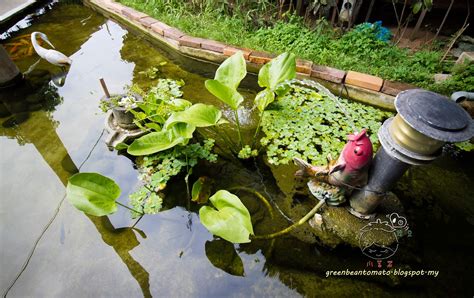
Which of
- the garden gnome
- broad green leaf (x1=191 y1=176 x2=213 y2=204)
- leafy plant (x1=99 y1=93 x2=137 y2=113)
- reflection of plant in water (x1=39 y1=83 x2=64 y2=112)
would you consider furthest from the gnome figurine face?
reflection of plant in water (x1=39 y1=83 x2=64 y2=112)

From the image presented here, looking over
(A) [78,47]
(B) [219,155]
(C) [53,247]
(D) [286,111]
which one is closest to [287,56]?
(D) [286,111]

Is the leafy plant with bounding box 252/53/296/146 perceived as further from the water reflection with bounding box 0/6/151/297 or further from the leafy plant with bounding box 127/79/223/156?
the water reflection with bounding box 0/6/151/297

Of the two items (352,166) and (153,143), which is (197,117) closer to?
(153,143)

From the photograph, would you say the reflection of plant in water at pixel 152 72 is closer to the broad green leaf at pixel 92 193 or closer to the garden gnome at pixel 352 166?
the broad green leaf at pixel 92 193

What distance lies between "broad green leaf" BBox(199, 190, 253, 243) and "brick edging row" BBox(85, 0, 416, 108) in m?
2.20

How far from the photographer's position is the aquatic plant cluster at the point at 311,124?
8.50ft

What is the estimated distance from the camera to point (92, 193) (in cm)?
183

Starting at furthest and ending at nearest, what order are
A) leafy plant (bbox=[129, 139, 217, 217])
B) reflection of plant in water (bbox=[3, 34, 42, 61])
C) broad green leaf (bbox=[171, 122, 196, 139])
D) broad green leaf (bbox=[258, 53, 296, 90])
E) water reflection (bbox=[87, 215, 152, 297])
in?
reflection of plant in water (bbox=[3, 34, 42, 61])
broad green leaf (bbox=[258, 53, 296, 90])
leafy plant (bbox=[129, 139, 217, 217])
broad green leaf (bbox=[171, 122, 196, 139])
water reflection (bbox=[87, 215, 152, 297])

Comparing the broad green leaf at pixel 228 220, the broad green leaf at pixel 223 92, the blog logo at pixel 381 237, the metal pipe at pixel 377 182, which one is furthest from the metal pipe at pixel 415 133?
the broad green leaf at pixel 223 92

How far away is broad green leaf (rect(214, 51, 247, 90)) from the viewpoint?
2373 millimetres

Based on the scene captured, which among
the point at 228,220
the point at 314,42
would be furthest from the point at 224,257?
the point at 314,42

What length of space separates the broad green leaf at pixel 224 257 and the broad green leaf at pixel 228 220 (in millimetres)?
368

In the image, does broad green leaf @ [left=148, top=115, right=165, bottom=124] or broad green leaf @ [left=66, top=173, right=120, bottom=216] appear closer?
broad green leaf @ [left=66, top=173, right=120, bottom=216]

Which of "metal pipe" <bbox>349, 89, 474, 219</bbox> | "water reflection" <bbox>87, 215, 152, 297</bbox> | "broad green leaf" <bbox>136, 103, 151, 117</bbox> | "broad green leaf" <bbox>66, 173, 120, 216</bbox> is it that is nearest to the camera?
"metal pipe" <bbox>349, 89, 474, 219</bbox>
